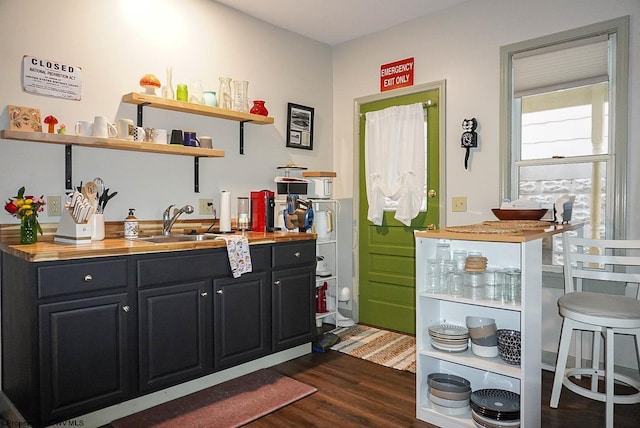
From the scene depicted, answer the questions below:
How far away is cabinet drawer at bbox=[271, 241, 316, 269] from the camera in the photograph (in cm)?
300

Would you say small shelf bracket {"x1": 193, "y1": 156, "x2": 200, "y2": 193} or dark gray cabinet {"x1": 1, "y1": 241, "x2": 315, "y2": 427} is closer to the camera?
dark gray cabinet {"x1": 1, "y1": 241, "x2": 315, "y2": 427}

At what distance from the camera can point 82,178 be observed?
268 cm

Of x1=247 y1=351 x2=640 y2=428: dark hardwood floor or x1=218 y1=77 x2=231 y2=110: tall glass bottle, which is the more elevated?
x1=218 y1=77 x2=231 y2=110: tall glass bottle

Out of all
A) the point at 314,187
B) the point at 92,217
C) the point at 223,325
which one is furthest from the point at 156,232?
the point at 314,187

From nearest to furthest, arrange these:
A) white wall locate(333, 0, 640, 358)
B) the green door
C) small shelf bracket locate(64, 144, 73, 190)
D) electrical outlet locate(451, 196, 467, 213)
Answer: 1. small shelf bracket locate(64, 144, 73, 190)
2. white wall locate(333, 0, 640, 358)
3. electrical outlet locate(451, 196, 467, 213)
4. the green door

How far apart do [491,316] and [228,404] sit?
1.57m

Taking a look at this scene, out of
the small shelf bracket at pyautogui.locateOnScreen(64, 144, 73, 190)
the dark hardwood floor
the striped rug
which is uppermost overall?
the small shelf bracket at pyautogui.locateOnScreen(64, 144, 73, 190)

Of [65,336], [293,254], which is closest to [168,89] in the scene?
[293,254]

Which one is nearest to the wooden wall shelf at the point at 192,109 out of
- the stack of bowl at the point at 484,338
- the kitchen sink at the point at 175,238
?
the kitchen sink at the point at 175,238

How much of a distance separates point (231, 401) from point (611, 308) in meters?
2.12

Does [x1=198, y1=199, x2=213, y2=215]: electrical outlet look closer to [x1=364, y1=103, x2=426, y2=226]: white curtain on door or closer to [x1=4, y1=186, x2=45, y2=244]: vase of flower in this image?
[x1=4, y1=186, x2=45, y2=244]: vase of flower

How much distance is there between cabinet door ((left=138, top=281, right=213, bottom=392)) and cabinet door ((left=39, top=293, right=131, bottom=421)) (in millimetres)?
103

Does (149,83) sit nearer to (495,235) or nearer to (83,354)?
(83,354)

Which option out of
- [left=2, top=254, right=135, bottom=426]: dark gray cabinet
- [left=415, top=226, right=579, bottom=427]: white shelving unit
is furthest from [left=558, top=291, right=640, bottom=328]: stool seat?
[left=2, top=254, right=135, bottom=426]: dark gray cabinet
